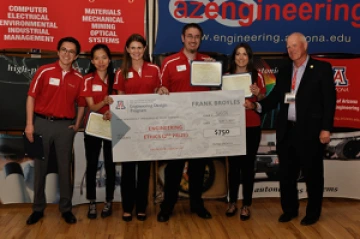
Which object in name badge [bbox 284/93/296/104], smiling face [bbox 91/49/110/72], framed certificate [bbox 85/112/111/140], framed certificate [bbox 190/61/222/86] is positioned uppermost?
smiling face [bbox 91/49/110/72]

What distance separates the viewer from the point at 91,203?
4062 millimetres

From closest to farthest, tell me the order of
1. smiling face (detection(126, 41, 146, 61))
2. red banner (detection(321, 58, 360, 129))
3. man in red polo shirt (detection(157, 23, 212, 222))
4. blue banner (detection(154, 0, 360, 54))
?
smiling face (detection(126, 41, 146, 61)) → man in red polo shirt (detection(157, 23, 212, 222)) → blue banner (detection(154, 0, 360, 54)) → red banner (detection(321, 58, 360, 129))

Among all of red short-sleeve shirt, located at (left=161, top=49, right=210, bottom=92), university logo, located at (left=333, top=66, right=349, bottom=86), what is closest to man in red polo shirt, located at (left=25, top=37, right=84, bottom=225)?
red short-sleeve shirt, located at (left=161, top=49, right=210, bottom=92)

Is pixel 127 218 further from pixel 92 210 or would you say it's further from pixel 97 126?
pixel 97 126

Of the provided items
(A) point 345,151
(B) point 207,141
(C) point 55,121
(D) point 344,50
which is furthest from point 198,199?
(D) point 344,50

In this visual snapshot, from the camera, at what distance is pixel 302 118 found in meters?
3.73

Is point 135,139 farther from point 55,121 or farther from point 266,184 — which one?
point 266,184

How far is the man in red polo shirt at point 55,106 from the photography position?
12.2 ft

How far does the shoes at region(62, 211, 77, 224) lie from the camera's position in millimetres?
3876

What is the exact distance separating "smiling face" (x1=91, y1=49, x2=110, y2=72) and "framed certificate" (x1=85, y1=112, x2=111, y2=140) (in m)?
0.41

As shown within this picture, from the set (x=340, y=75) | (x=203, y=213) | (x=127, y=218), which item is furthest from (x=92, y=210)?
(x=340, y=75)

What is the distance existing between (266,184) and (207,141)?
1.16 meters

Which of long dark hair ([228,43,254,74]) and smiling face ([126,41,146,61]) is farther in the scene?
long dark hair ([228,43,254,74])

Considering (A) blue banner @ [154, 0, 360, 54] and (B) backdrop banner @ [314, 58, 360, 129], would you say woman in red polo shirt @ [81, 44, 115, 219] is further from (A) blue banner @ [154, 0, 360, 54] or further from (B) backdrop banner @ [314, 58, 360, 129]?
(B) backdrop banner @ [314, 58, 360, 129]
